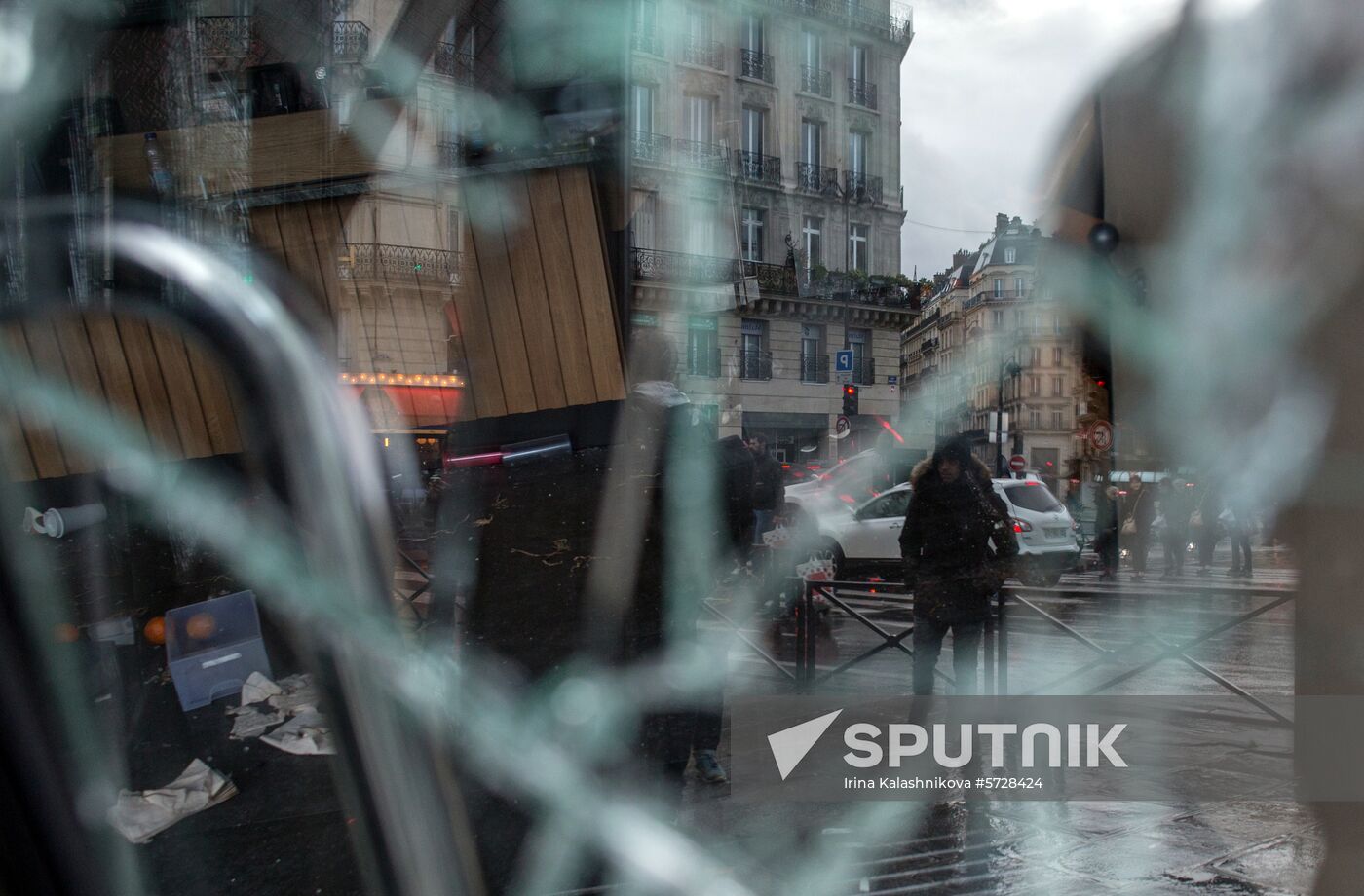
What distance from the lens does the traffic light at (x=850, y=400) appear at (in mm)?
2559

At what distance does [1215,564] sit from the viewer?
3.44 metres

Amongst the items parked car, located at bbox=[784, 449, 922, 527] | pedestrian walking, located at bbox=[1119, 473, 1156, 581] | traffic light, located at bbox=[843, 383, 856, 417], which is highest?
traffic light, located at bbox=[843, 383, 856, 417]

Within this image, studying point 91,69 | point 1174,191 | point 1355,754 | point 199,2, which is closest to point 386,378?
point 91,69

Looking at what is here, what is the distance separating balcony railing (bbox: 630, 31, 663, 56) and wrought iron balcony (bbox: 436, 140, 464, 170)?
66cm

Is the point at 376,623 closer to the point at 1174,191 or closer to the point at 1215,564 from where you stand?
the point at 1174,191

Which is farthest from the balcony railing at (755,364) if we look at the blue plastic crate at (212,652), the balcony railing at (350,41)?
the blue plastic crate at (212,652)

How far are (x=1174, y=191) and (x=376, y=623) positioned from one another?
2213 millimetres

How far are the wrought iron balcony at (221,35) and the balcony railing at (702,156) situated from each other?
4.68ft

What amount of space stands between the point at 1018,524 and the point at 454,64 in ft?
7.92

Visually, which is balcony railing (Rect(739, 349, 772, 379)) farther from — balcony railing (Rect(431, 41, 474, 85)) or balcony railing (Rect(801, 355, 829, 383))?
balcony railing (Rect(431, 41, 474, 85))

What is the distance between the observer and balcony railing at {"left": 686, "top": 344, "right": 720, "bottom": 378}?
271 centimetres

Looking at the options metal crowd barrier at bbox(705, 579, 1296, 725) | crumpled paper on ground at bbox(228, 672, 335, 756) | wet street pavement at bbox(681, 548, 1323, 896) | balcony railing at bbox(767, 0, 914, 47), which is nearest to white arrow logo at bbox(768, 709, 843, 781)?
wet street pavement at bbox(681, 548, 1323, 896)

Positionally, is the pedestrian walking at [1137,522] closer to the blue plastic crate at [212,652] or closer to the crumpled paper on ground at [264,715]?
the crumpled paper on ground at [264,715]

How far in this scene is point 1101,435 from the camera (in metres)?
2.49
